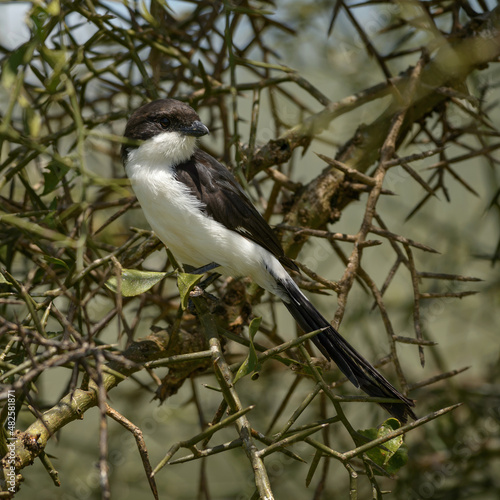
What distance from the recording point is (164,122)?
2.36 meters

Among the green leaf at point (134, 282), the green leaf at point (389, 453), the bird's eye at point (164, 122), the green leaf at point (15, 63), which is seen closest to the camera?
the green leaf at point (15, 63)

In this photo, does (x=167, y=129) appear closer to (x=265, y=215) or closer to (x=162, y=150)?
(x=162, y=150)

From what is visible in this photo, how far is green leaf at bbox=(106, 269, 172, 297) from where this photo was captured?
148cm

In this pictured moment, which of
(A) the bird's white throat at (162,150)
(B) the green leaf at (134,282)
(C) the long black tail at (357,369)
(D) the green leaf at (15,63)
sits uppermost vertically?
(D) the green leaf at (15,63)

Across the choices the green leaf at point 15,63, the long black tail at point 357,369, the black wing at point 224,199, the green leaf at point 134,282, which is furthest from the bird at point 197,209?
the green leaf at point 15,63

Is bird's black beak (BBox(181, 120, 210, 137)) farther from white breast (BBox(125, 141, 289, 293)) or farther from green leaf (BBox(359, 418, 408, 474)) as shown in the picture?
green leaf (BBox(359, 418, 408, 474))

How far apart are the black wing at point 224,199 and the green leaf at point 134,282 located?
86cm

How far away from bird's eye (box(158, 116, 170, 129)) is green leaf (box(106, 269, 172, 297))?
99cm

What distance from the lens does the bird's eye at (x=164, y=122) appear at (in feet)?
7.69

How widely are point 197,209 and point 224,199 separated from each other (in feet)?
0.42

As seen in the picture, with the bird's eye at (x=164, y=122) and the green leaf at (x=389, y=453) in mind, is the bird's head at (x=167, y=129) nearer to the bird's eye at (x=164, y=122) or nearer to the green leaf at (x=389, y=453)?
the bird's eye at (x=164, y=122)

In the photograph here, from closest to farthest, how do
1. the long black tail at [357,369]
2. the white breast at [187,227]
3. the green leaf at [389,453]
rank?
1. the green leaf at [389,453]
2. the long black tail at [357,369]
3. the white breast at [187,227]

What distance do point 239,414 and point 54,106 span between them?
255 centimetres

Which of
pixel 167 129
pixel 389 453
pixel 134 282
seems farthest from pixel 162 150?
pixel 389 453
